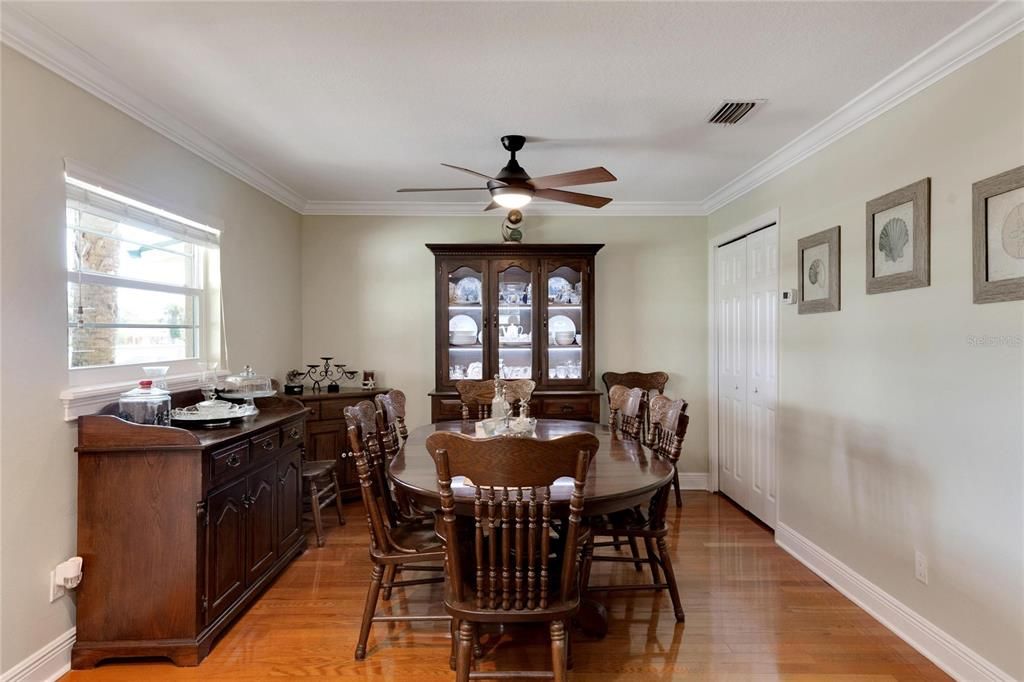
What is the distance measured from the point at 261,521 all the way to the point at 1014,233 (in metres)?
3.49

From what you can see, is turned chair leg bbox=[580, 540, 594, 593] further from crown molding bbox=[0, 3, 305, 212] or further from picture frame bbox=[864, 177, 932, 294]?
crown molding bbox=[0, 3, 305, 212]

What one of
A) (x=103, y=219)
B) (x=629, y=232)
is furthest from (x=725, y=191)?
(x=103, y=219)

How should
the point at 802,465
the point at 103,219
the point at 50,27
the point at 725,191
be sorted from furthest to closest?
the point at 725,191
the point at 802,465
the point at 103,219
the point at 50,27

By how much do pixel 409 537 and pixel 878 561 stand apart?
2.26m

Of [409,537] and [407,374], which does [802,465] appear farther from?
[407,374]

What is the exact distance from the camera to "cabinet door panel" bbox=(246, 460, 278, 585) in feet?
8.73

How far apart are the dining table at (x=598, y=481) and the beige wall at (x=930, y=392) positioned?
111cm

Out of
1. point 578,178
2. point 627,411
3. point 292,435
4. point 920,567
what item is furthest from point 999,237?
point 292,435

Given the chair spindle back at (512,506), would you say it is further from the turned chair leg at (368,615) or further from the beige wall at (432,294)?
the beige wall at (432,294)

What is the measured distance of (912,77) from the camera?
2328 mm

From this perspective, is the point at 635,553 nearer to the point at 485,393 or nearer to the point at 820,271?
the point at 485,393

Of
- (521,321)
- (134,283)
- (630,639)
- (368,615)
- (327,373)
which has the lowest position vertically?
Answer: (630,639)

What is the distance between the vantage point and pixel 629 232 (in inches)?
188

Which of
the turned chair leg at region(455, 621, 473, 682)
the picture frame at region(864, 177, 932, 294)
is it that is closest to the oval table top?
the turned chair leg at region(455, 621, 473, 682)
